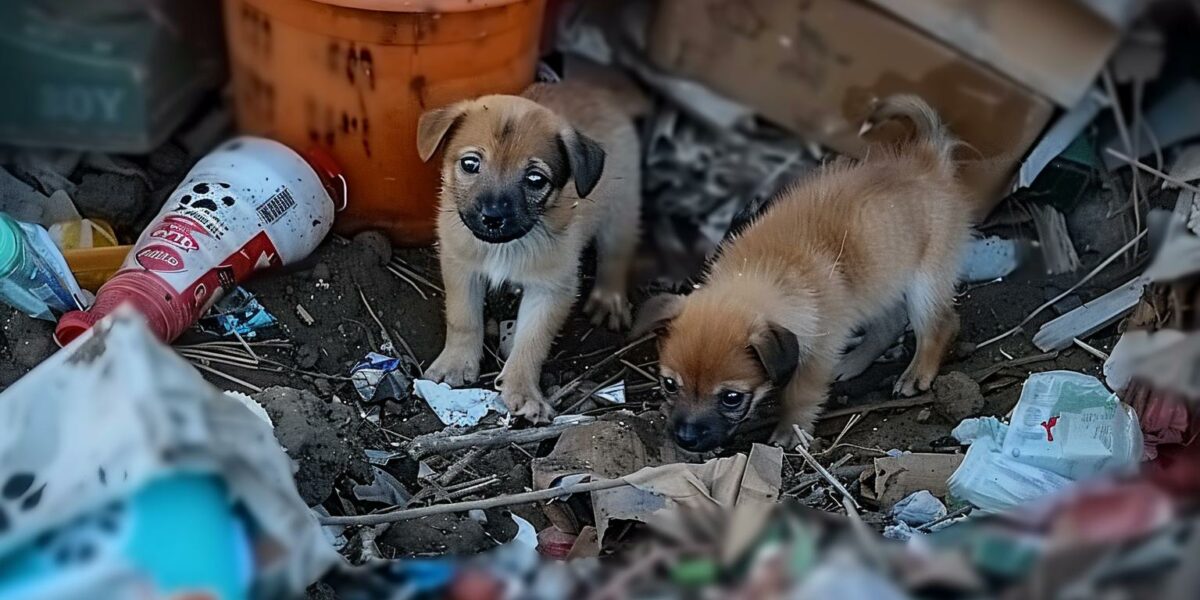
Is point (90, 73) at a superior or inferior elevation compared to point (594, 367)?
superior

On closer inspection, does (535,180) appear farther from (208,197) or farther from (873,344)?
(873,344)

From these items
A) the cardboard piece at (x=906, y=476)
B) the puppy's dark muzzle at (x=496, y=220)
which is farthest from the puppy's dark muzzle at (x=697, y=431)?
the puppy's dark muzzle at (x=496, y=220)

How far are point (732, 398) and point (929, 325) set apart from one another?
Answer: 80 cm

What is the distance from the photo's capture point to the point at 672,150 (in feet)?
14.3

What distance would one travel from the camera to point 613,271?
3.89 m

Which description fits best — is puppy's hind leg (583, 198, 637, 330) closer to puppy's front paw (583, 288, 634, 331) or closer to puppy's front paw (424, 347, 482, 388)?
puppy's front paw (583, 288, 634, 331)

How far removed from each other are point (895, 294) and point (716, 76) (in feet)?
3.92

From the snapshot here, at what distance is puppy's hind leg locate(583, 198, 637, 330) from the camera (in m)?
3.83

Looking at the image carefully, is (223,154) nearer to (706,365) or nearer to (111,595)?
(706,365)

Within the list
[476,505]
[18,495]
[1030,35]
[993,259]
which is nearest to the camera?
[18,495]

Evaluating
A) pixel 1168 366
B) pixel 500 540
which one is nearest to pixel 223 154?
pixel 500 540

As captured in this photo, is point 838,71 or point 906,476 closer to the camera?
point 906,476

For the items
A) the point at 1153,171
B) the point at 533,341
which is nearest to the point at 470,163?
the point at 533,341

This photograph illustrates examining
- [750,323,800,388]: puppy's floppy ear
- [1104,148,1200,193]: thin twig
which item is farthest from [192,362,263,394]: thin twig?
[1104,148,1200,193]: thin twig
